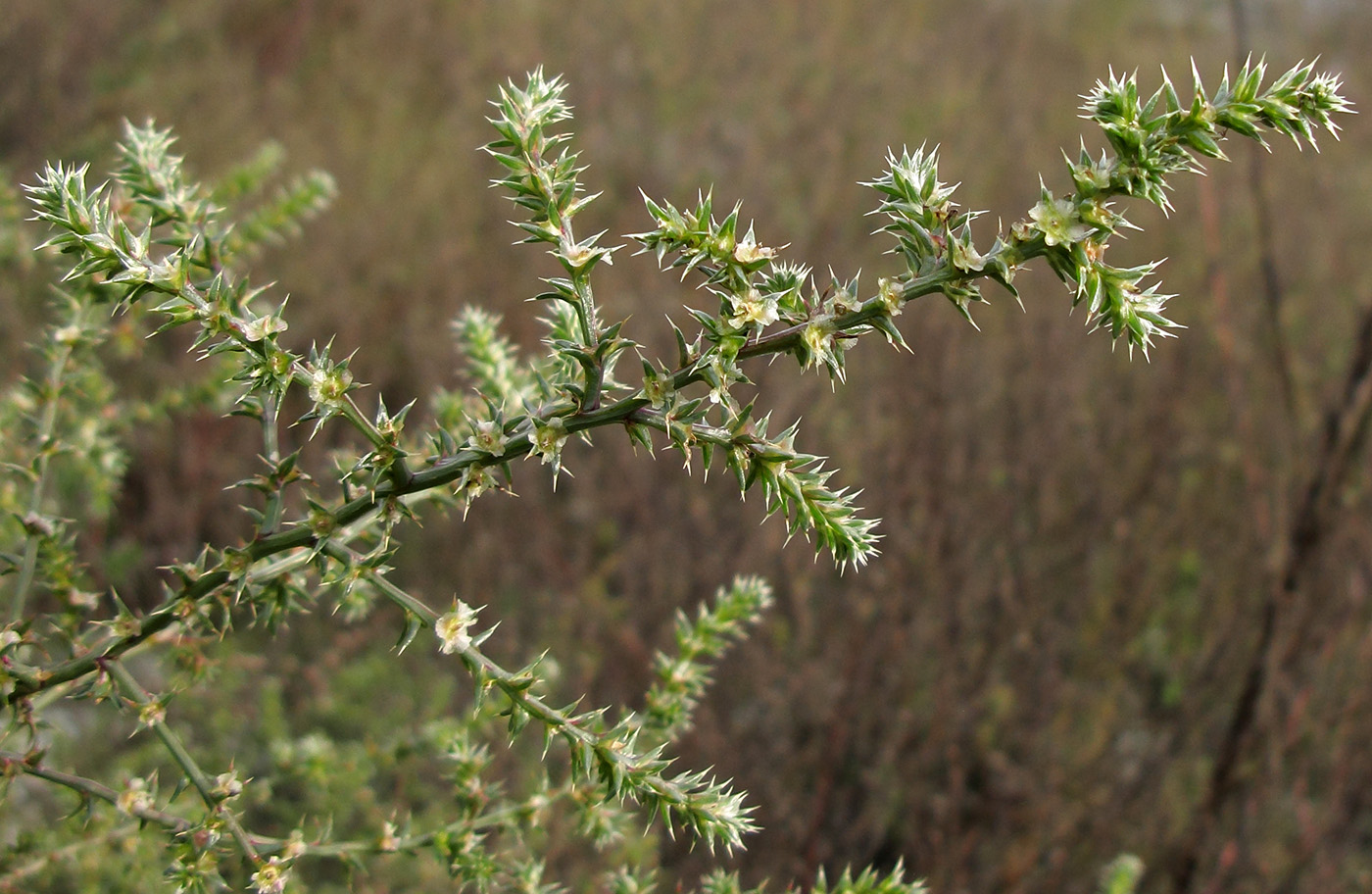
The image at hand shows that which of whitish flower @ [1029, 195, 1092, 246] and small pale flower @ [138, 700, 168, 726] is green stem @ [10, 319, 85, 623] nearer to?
small pale flower @ [138, 700, 168, 726]

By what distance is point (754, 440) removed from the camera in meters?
1.15

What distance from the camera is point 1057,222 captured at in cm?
109

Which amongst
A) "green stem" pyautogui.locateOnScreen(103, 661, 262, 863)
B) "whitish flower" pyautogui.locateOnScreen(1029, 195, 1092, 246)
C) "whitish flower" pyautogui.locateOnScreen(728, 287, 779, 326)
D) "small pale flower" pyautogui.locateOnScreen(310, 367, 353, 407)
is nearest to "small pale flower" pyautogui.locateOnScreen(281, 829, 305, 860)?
"green stem" pyautogui.locateOnScreen(103, 661, 262, 863)

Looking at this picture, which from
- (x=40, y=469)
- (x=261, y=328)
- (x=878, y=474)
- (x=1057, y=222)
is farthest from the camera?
(x=878, y=474)

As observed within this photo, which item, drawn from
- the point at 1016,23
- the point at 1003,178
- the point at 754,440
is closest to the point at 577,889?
the point at 754,440

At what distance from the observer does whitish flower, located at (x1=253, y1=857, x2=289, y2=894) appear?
1.32m

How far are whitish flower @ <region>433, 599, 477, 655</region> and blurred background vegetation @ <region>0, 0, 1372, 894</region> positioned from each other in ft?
8.03

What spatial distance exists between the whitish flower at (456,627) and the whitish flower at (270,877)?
0.37 meters

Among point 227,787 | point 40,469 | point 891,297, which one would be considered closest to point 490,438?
point 891,297

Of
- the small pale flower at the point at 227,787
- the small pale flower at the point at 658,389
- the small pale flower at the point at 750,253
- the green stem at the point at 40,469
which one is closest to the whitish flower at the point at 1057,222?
the small pale flower at the point at 750,253

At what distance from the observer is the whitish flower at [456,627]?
1251 mm

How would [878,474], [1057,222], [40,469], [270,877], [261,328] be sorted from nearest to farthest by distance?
[1057,222]
[261,328]
[270,877]
[40,469]
[878,474]

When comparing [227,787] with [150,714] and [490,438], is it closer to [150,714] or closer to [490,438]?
[150,714]

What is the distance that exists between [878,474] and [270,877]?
12.5 ft
